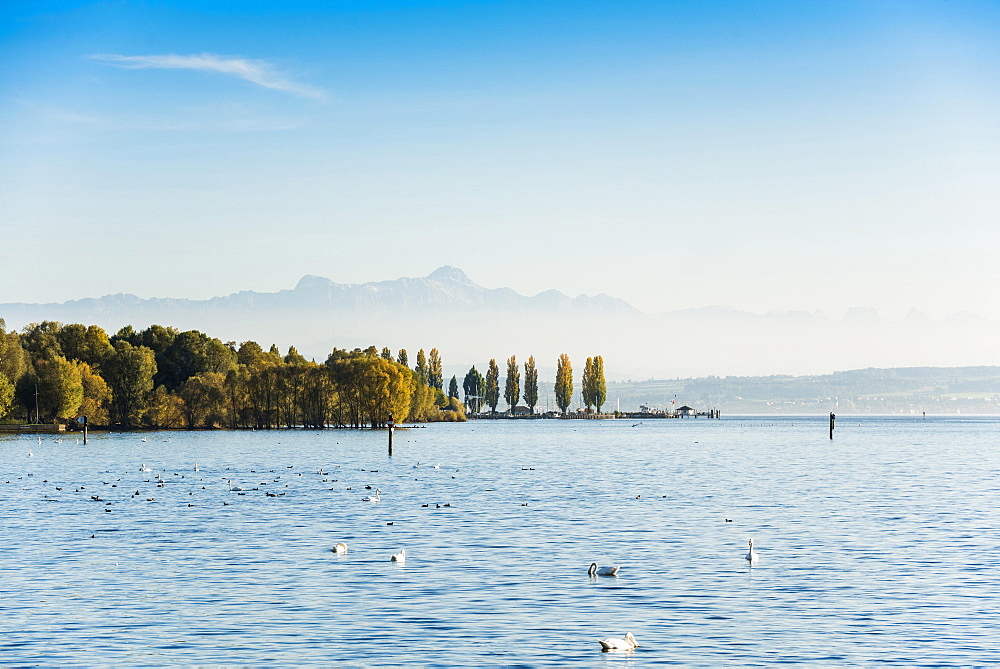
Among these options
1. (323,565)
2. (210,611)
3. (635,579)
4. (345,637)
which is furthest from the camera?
(323,565)

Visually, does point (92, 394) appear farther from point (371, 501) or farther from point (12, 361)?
point (371, 501)

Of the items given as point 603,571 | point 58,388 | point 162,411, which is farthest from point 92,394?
point 603,571

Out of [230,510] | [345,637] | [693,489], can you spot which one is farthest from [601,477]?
[345,637]

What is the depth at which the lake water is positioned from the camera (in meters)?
24.5

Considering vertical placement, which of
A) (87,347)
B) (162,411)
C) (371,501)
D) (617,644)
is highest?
(87,347)

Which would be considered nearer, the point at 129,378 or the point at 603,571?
the point at 603,571

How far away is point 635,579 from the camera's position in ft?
108

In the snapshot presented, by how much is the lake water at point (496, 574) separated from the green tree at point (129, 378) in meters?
130

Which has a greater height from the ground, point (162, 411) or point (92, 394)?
point (92, 394)

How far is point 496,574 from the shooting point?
3353 centimetres

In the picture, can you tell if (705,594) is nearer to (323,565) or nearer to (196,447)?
(323,565)

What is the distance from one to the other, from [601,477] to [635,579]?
154 feet

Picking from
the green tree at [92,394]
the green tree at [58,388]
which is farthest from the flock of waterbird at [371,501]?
the green tree at [92,394]

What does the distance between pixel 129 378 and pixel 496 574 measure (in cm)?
17397
